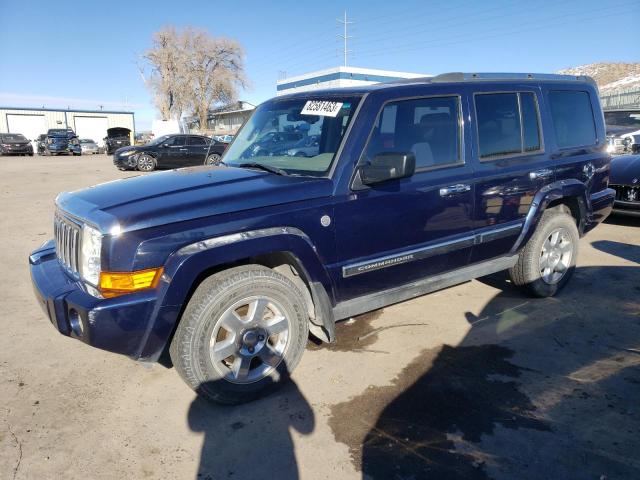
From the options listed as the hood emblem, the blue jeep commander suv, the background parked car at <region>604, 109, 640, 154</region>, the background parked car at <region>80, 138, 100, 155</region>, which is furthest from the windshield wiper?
the background parked car at <region>80, 138, 100, 155</region>

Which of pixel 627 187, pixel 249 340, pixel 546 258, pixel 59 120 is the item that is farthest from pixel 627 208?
pixel 59 120

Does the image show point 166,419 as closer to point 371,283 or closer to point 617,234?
point 371,283

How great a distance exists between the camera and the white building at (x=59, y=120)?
50188 mm

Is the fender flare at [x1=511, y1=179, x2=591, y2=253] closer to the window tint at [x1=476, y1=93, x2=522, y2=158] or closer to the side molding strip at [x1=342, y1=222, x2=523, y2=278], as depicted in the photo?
the side molding strip at [x1=342, y1=222, x2=523, y2=278]

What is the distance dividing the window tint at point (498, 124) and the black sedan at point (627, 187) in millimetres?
4165

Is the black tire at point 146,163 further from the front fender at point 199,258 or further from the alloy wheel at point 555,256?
the front fender at point 199,258

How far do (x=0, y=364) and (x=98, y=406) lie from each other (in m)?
1.07

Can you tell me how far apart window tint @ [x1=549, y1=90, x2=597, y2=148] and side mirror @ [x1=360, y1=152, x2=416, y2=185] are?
217 centimetres

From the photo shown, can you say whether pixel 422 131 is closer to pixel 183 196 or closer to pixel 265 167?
pixel 265 167

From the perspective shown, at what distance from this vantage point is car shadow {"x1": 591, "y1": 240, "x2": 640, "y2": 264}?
5.90 m

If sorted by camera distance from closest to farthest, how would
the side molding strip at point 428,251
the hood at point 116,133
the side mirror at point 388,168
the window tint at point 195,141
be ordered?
the side mirror at point 388,168 < the side molding strip at point 428,251 < the window tint at point 195,141 < the hood at point 116,133

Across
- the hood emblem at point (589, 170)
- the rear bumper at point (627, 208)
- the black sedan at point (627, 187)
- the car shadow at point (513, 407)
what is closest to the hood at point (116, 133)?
the black sedan at point (627, 187)

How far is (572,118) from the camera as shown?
182 inches

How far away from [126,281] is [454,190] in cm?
240
